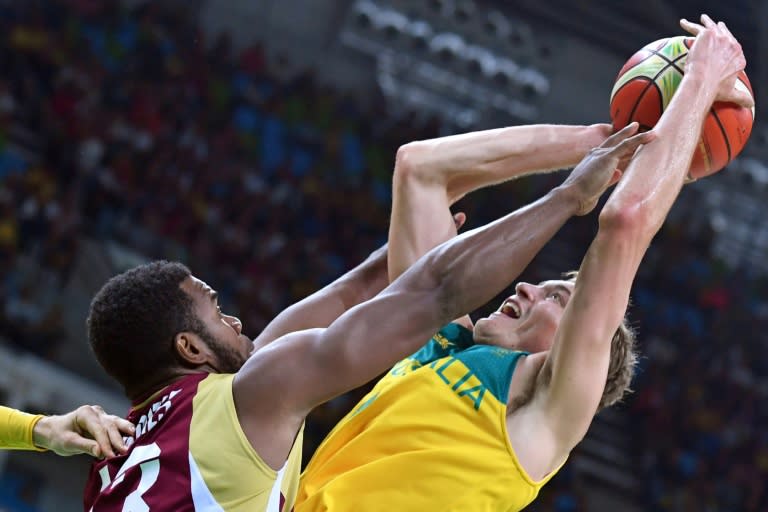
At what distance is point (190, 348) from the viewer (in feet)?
9.44

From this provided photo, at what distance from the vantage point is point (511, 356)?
3.27 meters

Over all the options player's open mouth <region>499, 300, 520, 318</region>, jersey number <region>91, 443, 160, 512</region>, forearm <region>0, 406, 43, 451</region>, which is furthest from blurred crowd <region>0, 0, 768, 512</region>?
jersey number <region>91, 443, 160, 512</region>

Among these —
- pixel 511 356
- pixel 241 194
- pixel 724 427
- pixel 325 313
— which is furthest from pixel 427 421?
pixel 724 427

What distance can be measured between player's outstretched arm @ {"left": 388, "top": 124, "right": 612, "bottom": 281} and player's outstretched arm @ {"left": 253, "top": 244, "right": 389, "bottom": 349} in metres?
0.25

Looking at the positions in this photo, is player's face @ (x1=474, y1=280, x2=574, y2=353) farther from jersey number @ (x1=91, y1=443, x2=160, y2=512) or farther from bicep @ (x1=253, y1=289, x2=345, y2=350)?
jersey number @ (x1=91, y1=443, x2=160, y2=512)

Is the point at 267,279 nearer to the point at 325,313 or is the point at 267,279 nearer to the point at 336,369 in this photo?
the point at 325,313

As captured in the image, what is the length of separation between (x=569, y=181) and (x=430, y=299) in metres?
0.50

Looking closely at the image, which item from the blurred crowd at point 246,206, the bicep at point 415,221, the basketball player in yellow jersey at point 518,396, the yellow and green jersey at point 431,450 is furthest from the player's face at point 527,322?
the blurred crowd at point 246,206

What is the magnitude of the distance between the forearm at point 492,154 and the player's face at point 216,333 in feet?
3.50

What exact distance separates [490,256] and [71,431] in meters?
1.27

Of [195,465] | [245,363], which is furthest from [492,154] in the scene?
[195,465]

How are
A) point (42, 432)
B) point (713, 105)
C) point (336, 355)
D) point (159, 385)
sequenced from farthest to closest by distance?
1. point (713, 105)
2. point (42, 432)
3. point (159, 385)
4. point (336, 355)

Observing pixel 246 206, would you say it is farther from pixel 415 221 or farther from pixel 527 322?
pixel 527 322

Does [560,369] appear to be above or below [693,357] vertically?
above
